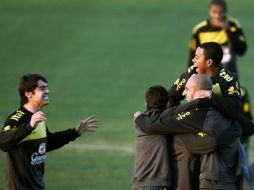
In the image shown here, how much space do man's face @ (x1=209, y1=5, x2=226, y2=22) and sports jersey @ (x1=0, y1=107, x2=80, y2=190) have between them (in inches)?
206

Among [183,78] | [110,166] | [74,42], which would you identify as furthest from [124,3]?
[183,78]

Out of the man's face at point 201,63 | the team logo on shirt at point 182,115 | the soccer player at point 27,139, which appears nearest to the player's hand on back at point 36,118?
the soccer player at point 27,139

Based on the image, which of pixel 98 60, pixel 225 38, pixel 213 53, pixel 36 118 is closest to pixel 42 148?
pixel 36 118

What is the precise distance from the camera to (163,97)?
9.02 meters

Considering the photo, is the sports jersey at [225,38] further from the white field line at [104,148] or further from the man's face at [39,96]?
the man's face at [39,96]

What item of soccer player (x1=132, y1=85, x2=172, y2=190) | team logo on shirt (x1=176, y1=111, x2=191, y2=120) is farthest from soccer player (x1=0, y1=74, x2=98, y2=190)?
team logo on shirt (x1=176, y1=111, x2=191, y2=120)

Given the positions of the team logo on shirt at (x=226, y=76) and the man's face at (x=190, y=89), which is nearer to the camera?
the man's face at (x=190, y=89)

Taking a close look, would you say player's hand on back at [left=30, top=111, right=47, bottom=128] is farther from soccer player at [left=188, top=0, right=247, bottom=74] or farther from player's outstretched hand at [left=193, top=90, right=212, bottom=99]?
soccer player at [left=188, top=0, right=247, bottom=74]

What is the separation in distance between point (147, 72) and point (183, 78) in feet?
35.4

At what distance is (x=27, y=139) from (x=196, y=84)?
183cm

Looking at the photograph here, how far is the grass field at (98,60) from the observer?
14.4m

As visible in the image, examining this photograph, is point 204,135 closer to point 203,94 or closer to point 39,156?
point 203,94

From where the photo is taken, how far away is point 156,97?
900cm

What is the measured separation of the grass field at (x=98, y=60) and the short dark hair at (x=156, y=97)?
3.72 metres
